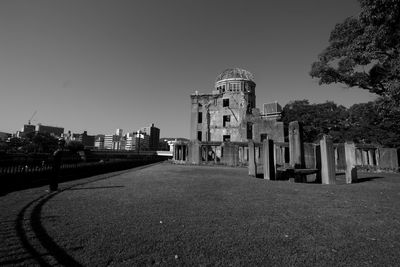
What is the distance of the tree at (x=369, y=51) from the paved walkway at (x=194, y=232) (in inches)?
407

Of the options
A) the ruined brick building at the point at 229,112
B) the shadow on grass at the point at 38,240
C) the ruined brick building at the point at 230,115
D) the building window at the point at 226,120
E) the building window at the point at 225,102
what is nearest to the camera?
the shadow on grass at the point at 38,240

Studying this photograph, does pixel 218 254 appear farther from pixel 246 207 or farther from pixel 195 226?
pixel 246 207

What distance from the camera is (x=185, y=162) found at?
95.2 feet

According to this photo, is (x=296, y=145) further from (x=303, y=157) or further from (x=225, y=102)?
(x=225, y=102)

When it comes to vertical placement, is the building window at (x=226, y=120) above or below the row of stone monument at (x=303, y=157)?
above

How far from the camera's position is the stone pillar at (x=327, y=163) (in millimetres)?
11312

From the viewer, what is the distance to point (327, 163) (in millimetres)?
11430

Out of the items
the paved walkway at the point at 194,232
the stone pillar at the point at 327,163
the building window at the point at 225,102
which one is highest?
the building window at the point at 225,102

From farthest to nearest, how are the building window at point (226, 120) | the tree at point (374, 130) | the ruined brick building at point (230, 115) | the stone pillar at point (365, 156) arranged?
the building window at point (226, 120) < the ruined brick building at point (230, 115) < the tree at point (374, 130) < the stone pillar at point (365, 156)

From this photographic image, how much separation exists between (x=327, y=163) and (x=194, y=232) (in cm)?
1027

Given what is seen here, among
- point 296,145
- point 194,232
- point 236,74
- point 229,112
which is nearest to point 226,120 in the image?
point 229,112

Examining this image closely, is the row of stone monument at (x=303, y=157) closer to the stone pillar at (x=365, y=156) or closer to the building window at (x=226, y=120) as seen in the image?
the stone pillar at (x=365, y=156)

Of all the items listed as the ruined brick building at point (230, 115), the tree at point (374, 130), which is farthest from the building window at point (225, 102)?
the tree at point (374, 130)

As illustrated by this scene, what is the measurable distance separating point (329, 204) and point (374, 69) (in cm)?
1482
